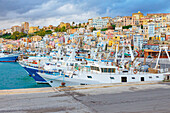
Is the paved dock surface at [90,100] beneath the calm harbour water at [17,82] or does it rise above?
above

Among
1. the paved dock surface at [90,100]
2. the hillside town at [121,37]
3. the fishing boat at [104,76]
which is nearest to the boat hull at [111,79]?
the fishing boat at [104,76]

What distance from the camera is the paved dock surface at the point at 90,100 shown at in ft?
25.8

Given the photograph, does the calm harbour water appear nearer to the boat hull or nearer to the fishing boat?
the fishing boat

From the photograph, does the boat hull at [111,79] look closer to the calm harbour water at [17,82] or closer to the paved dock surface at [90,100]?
the calm harbour water at [17,82]

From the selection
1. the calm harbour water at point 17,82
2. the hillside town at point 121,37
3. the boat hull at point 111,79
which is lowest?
the calm harbour water at point 17,82

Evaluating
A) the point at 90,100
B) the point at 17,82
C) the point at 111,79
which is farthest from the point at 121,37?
the point at 90,100

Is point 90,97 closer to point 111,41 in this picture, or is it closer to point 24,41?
point 111,41

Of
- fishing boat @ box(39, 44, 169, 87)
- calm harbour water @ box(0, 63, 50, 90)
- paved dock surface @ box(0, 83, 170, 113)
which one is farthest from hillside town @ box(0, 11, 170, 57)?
paved dock surface @ box(0, 83, 170, 113)

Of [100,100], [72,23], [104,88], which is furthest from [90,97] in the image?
[72,23]

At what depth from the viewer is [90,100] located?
9109 millimetres

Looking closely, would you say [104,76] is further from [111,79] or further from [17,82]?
[17,82]

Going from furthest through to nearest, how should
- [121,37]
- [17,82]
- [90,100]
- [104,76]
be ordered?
[121,37] → [17,82] → [104,76] → [90,100]

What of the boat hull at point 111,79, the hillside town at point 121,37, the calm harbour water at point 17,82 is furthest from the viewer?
the hillside town at point 121,37

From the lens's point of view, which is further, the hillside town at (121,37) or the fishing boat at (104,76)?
the hillside town at (121,37)
